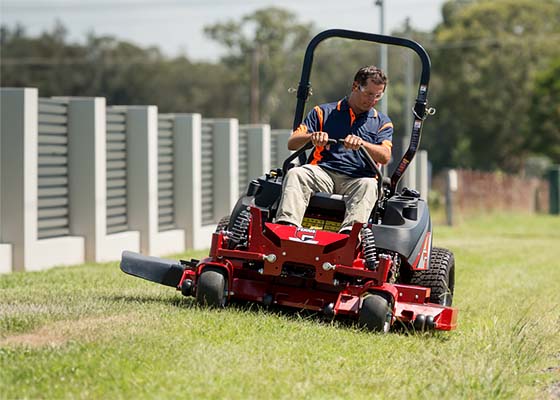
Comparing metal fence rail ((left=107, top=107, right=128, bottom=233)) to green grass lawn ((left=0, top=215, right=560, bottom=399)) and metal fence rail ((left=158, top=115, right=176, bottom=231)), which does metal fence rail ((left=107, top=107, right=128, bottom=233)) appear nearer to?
metal fence rail ((left=158, top=115, right=176, bottom=231))

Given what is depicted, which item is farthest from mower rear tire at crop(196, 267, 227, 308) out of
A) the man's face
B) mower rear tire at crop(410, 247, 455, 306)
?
the man's face

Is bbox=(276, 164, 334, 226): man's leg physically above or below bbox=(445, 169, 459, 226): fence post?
above

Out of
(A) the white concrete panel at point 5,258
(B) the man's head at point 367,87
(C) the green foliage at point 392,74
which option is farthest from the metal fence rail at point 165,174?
(C) the green foliage at point 392,74

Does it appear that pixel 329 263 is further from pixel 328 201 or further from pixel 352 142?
pixel 352 142

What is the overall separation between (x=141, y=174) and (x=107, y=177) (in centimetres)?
74

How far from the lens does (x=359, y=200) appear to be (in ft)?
31.7

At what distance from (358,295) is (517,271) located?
7.90 metres

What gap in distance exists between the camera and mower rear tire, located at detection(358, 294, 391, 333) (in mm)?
9109

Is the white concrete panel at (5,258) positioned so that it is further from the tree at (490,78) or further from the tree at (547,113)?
the tree at (490,78)

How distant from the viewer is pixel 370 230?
9.46m

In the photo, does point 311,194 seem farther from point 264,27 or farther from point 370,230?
point 264,27

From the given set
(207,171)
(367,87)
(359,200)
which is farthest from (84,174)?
(359,200)

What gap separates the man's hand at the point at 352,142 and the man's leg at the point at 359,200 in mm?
306

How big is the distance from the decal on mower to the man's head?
1.28 m
